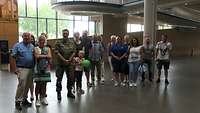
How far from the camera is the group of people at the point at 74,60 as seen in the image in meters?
7.35

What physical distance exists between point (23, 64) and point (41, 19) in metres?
18.5

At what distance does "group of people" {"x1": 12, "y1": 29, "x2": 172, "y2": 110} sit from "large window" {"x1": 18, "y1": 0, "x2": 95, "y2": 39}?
13045 millimetres

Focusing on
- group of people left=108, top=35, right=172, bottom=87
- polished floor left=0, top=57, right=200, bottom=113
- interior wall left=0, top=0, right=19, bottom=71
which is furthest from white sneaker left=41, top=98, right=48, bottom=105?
interior wall left=0, top=0, right=19, bottom=71

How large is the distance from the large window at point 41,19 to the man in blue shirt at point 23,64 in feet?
53.4

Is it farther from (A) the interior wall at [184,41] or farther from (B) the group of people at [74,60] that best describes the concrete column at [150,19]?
(A) the interior wall at [184,41]

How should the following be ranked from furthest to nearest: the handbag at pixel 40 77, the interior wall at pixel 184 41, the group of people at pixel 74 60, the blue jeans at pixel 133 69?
1. the interior wall at pixel 184 41
2. the blue jeans at pixel 133 69
3. the handbag at pixel 40 77
4. the group of people at pixel 74 60

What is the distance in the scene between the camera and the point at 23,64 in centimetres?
729

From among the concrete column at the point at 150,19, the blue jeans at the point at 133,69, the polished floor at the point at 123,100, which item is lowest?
the polished floor at the point at 123,100

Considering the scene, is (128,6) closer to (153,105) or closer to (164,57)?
(164,57)

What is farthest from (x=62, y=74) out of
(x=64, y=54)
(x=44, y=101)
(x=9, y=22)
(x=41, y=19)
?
(x=41, y=19)

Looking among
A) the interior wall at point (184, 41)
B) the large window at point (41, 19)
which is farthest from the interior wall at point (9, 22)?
the interior wall at point (184, 41)

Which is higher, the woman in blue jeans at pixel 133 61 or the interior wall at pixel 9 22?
the interior wall at pixel 9 22

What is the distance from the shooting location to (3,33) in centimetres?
1852

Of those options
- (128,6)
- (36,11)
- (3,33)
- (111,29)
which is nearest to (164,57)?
(128,6)
